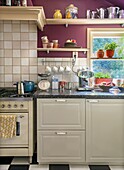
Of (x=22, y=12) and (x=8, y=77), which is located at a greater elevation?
(x=22, y=12)

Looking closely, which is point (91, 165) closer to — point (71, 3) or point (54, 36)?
point (54, 36)

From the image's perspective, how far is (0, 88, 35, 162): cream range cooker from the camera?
301cm

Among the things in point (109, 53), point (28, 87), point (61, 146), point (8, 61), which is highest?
point (109, 53)

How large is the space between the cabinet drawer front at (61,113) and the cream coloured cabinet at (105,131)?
0.10 metres

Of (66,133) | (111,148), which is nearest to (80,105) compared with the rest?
(66,133)

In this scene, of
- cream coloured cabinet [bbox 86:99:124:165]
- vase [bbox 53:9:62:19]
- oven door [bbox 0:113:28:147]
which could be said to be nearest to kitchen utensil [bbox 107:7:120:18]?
vase [bbox 53:9:62:19]

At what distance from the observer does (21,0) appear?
132 inches

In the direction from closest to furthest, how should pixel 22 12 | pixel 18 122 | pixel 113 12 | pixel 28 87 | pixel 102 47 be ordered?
pixel 18 122, pixel 22 12, pixel 28 87, pixel 113 12, pixel 102 47

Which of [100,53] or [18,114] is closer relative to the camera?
[18,114]

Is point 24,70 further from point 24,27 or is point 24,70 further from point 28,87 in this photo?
point 24,27

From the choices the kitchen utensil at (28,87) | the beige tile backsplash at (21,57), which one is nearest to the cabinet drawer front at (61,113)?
the kitchen utensil at (28,87)

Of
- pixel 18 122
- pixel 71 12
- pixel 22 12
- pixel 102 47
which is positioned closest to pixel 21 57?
pixel 22 12

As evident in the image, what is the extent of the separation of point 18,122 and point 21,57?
3.82 feet

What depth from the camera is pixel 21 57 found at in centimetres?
378
